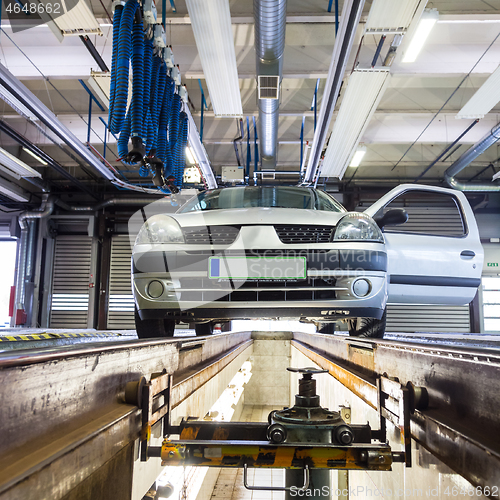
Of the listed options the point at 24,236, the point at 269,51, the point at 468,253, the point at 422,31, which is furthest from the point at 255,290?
the point at 24,236

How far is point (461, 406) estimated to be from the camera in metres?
1.19

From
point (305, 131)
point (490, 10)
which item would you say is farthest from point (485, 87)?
point (305, 131)

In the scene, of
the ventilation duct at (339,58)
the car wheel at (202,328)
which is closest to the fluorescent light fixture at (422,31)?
the ventilation duct at (339,58)

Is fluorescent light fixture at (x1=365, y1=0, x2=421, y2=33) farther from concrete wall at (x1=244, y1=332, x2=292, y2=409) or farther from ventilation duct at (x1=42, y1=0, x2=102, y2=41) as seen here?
concrete wall at (x1=244, y1=332, x2=292, y2=409)

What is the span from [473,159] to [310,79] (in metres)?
4.46

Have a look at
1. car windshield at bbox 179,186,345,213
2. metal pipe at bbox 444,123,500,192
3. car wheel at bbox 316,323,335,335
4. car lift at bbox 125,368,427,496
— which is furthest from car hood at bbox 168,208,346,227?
metal pipe at bbox 444,123,500,192

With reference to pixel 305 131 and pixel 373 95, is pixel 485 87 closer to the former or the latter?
pixel 373 95

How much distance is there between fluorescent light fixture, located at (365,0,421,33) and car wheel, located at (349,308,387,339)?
2.69 metres

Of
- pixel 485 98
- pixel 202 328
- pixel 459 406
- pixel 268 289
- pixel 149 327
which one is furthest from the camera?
pixel 485 98

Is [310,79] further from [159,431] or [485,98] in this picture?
[159,431]

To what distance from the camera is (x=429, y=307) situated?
474 inches

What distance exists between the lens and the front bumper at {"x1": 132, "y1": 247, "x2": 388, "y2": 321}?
2.48 m

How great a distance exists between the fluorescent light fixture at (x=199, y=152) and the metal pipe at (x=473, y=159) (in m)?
5.45

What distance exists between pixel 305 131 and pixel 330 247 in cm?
733
